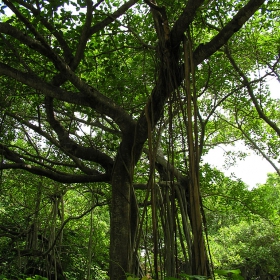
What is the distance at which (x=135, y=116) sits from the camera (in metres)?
4.59

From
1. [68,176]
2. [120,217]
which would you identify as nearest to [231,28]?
[120,217]

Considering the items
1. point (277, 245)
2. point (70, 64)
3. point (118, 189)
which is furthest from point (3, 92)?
point (277, 245)

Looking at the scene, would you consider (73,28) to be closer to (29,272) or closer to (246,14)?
(246,14)

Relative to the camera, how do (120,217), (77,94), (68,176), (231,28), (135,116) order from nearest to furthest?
1. (231,28)
2. (77,94)
3. (120,217)
4. (68,176)
5. (135,116)

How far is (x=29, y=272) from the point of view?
5773 millimetres

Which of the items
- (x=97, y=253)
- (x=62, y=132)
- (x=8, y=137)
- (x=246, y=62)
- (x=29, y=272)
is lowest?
(x=29, y=272)

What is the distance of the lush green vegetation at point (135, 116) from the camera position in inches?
66.0

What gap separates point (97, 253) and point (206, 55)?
5.53 m

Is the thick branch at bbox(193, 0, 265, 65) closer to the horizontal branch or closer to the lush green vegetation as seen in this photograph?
the lush green vegetation

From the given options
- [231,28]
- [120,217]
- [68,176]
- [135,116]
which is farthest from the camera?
[135,116]

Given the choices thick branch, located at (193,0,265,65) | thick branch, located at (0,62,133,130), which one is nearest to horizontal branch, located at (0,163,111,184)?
thick branch, located at (0,62,133,130)

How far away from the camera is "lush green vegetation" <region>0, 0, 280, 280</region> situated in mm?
1677

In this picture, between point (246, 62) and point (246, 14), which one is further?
point (246, 62)

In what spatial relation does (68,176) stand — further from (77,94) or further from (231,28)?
(231,28)
